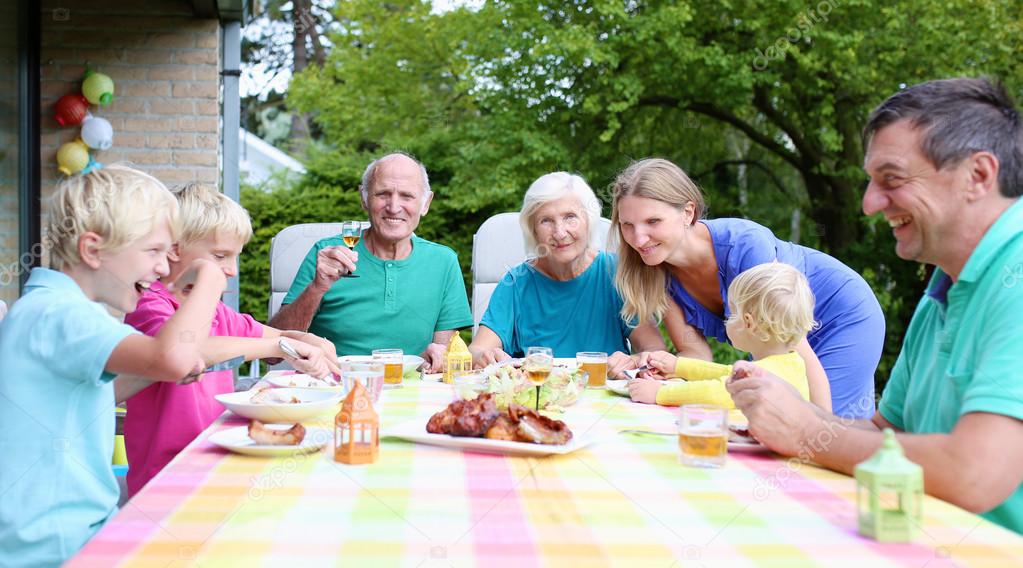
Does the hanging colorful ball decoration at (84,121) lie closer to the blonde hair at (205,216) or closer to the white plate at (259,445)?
the blonde hair at (205,216)

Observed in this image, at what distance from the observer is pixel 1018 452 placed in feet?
4.89

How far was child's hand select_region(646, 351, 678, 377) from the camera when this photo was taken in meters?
2.80

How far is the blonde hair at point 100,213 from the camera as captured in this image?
5.92 ft

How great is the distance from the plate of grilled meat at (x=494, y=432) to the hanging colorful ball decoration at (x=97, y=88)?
491 cm

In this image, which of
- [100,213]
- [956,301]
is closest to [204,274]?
[100,213]

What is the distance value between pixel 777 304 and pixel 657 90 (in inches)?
321

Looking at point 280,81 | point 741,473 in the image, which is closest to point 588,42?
point 741,473

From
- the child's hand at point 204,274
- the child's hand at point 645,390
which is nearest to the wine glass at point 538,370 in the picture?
the child's hand at point 645,390

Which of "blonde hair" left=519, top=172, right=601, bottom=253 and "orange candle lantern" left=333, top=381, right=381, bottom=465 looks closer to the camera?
"orange candle lantern" left=333, top=381, right=381, bottom=465

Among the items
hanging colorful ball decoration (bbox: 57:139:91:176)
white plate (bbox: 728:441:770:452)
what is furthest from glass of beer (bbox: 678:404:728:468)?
hanging colorful ball decoration (bbox: 57:139:91:176)

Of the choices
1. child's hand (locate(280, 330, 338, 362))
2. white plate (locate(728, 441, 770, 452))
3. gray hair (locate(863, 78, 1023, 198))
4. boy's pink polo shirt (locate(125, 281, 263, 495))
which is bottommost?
boy's pink polo shirt (locate(125, 281, 263, 495))

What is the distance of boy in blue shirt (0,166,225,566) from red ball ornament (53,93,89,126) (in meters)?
4.53

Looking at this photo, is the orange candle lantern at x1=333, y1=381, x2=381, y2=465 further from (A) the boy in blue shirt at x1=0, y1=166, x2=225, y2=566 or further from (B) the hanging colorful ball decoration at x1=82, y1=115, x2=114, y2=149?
(B) the hanging colorful ball decoration at x1=82, y1=115, x2=114, y2=149

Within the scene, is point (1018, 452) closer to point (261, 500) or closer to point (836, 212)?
point (261, 500)
